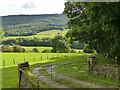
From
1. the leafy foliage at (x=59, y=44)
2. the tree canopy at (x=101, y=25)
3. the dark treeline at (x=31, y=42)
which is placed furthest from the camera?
the dark treeline at (x=31, y=42)

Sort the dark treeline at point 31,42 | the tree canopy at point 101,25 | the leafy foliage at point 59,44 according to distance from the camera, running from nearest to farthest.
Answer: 1. the tree canopy at point 101,25
2. the leafy foliage at point 59,44
3. the dark treeline at point 31,42

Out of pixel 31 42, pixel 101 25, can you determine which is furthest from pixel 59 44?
pixel 101 25

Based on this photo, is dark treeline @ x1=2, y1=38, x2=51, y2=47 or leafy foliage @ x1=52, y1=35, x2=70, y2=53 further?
dark treeline @ x1=2, y1=38, x2=51, y2=47

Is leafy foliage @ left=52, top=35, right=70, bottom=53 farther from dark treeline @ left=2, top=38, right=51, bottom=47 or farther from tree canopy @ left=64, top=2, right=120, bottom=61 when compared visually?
tree canopy @ left=64, top=2, right=120, bottom=61

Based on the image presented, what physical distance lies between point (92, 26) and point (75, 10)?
48.4ft

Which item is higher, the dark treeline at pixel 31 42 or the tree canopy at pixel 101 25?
the tree canopy at pixel 101 25

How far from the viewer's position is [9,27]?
198250 mm

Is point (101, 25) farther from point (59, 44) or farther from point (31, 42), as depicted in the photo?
point (31, 42)

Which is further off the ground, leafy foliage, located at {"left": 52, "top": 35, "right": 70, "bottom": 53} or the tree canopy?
the tree canopy

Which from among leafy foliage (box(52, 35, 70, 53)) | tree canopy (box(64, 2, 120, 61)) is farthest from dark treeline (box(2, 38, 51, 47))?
tree canopy (box(64, 2, 120, 61))

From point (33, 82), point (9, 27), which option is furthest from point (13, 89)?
point (9, 27)

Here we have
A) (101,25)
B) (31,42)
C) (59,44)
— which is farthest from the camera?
(31,42)

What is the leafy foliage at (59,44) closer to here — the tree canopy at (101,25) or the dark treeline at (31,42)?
the dark treeline at (31,42)

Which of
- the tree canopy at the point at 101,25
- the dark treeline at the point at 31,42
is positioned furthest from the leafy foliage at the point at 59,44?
the tree canopy at the point at 101,25
